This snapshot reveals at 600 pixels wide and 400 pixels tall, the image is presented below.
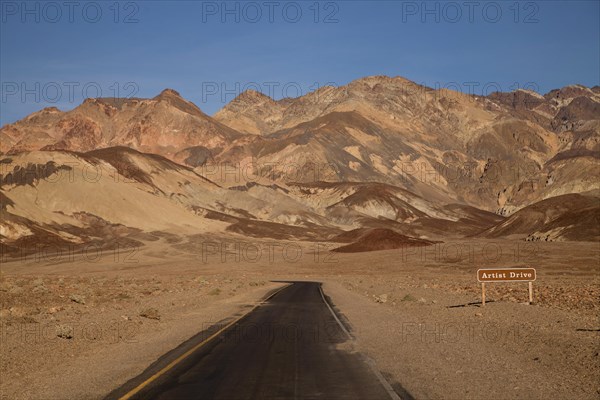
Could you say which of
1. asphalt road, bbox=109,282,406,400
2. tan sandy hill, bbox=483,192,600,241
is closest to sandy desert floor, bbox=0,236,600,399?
asphalt road, bbox=109,282,406,400

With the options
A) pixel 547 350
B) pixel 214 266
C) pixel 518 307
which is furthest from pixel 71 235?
pixel 547 350

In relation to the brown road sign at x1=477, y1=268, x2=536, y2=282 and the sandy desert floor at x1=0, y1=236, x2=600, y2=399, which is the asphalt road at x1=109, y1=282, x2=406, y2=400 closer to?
the sandy desert floor at x1=0, y1=236, x2=600, y2=399

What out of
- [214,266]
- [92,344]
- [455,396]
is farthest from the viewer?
[214,266]

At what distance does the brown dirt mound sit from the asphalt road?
99789 millimetres

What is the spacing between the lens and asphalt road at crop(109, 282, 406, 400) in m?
10.9

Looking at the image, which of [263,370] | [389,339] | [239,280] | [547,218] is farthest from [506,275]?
[547,218]

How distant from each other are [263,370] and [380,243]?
111 metres

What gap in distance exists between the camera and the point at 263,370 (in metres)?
12.8

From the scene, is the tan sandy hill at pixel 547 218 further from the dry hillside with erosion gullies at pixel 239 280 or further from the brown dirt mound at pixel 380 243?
the brown dirt mound at pixel 380 243

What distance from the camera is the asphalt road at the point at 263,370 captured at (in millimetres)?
10883

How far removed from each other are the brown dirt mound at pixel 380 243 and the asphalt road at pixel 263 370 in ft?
327

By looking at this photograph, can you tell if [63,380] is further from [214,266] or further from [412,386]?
[214,266]

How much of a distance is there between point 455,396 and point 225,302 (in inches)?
914

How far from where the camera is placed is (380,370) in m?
12.8
